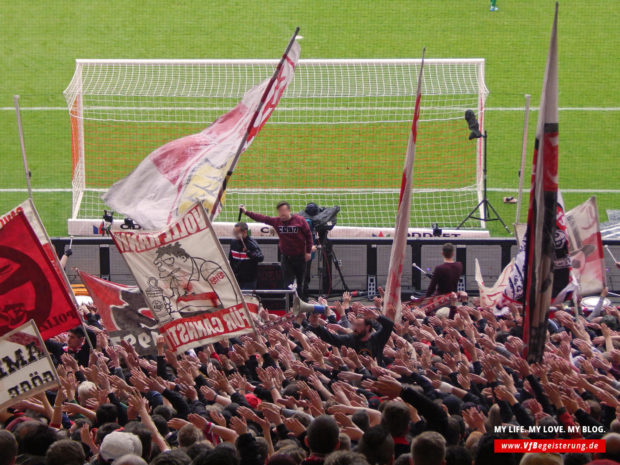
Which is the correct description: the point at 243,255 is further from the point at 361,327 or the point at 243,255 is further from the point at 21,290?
the point at 21,290

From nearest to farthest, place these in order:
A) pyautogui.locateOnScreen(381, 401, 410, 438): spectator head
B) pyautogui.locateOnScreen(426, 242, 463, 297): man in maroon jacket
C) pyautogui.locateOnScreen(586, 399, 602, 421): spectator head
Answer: pyautogui.locateOnScreen(381, 401, 410, 438): spectator head < pyautogui.locateOnScreen(586, 399, 602, 421): spectator head < pyautogui.locateOnScreen(426, 242, 463, 297): man in maroon jacket

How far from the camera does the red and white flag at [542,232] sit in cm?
639

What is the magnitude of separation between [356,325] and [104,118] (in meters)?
10.7

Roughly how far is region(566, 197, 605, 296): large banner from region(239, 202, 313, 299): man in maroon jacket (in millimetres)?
3400

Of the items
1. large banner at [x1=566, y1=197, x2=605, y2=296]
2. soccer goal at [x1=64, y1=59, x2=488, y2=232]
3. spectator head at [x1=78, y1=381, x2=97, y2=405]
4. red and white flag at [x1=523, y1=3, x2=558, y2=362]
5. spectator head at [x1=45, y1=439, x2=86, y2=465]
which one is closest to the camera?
spectator head at [x1=45, y1=439, x2=86, y2=465]

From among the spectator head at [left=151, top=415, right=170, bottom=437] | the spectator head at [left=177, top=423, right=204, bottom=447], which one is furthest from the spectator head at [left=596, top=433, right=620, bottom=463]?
the spectator head at [left=151, top=415, right=170, bottom=437]

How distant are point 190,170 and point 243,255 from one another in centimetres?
224

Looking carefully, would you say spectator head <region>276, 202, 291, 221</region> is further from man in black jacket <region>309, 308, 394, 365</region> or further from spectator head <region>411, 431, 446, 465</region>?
spectator head <region>411, 431, 446, 465</region>

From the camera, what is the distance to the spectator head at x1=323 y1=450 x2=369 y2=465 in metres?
4.14

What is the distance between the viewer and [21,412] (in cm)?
627

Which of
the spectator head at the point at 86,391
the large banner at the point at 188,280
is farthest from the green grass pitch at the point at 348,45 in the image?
the spectator head at the point at 86,391

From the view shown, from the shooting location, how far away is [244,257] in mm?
11125

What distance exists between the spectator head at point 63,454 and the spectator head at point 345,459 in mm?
1261

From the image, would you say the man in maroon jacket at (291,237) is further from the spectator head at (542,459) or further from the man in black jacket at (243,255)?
the spectator head at (542,459)
